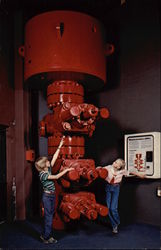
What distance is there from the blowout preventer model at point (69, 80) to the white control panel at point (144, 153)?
488 mm

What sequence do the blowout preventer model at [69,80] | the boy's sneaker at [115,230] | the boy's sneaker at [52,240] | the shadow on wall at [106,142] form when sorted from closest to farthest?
the boy's sneaker at [52,240] < the blowout preventer model at [69,80] < the boy's sneaker at [115,230] < the shadow on wall at [106,142]

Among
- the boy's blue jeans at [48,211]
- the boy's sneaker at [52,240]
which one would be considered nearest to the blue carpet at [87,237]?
the boy's sneaker at [52,240]

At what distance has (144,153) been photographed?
311 centimetres

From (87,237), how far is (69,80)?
5.55ft

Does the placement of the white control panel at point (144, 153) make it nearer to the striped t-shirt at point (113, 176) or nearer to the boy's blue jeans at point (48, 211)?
the striped t-shirt at point (113, 176)

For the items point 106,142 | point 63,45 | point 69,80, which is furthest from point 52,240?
point 63,45

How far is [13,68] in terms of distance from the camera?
12.0 ft

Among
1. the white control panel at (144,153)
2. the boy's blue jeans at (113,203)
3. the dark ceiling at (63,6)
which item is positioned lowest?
the boy's blue jeans at (113,203)

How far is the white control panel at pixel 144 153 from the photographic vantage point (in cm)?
299

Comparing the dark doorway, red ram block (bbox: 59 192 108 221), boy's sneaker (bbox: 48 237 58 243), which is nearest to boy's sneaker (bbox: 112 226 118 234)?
red ram block (bbox: 59 192 108 221)

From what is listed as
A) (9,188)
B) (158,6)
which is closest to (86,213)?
(9,188)

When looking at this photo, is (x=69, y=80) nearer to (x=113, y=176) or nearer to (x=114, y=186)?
(x=113, y=176)

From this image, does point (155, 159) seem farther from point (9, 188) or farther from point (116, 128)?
point (9, 188)

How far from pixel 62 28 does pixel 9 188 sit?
205 cm
